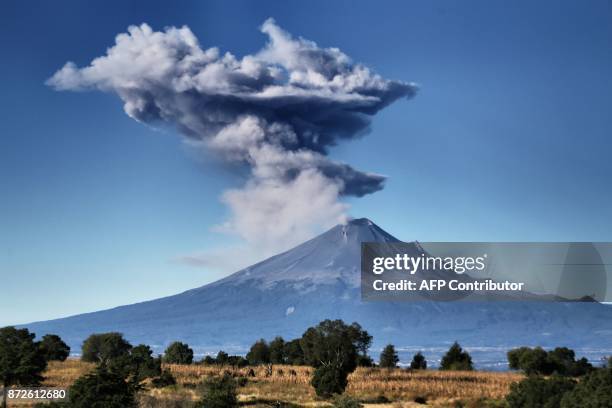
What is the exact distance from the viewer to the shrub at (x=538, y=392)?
168 feet

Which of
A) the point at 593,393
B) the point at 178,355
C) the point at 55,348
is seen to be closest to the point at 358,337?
the point at 178,355

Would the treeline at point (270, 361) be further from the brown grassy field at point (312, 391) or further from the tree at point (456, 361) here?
the brown grassy field at point (312, 391)

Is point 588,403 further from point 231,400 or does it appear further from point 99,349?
point 99,349

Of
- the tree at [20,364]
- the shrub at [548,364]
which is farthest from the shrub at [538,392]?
the shrub at [548,364]

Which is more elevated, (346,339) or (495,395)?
(346,339)

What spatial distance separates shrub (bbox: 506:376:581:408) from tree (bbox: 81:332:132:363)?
2091 inches

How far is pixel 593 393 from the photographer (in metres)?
44.8

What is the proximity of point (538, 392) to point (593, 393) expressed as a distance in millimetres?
7343

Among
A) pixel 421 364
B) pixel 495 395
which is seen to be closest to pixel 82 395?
pixel 495 395

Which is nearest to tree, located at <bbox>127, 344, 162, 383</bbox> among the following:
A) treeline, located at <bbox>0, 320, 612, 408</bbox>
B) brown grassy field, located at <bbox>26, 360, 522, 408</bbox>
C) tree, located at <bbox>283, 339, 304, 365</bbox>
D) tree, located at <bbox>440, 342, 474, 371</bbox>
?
treeline, located at <bbox>0, 320, 612, 408</bbox>

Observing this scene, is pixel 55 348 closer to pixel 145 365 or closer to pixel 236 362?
pixel 236 362

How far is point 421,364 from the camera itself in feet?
353

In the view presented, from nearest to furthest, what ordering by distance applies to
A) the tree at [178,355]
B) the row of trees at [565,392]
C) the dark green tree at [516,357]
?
the row of trees at [565,392]
the dark green tree at [516,357]
the tree at [178,355]

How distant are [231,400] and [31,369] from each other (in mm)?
18801
